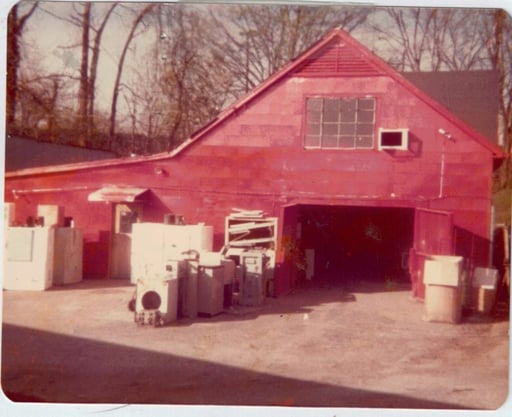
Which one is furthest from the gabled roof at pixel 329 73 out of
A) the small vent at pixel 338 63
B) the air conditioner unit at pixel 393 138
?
the air conditioner unit at pixel 393 138

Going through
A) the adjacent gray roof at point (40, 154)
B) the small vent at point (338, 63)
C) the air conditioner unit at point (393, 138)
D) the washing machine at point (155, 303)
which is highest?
the small vent at point (338, 63)

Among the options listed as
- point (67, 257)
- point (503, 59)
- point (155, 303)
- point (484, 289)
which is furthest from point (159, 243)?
point (503, 59)

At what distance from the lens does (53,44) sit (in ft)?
11.7

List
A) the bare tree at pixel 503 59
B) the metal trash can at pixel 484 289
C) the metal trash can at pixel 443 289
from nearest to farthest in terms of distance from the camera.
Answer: the bare tree at pixel 503 59
the metal trash can at pixel 484 289
the metal trash can at pixel 443 289

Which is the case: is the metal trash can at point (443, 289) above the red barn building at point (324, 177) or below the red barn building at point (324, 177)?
below

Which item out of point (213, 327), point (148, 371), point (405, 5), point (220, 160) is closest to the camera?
point (405, 5)

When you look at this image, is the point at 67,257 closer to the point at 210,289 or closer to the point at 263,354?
the point at 210,289

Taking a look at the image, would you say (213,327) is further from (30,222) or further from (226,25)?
(226,25)

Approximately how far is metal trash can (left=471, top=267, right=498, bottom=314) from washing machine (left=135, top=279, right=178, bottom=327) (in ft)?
6.00

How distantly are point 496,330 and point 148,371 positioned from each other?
1987 millimetres

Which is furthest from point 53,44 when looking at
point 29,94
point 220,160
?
point 220,160

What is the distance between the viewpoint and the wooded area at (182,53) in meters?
3.46

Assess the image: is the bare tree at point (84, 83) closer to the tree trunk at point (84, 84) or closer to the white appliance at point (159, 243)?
the tree trunk at point (84, 84)

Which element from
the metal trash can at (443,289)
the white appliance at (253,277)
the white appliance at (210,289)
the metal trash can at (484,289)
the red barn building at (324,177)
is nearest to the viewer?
the metal trash can at (484,289)
